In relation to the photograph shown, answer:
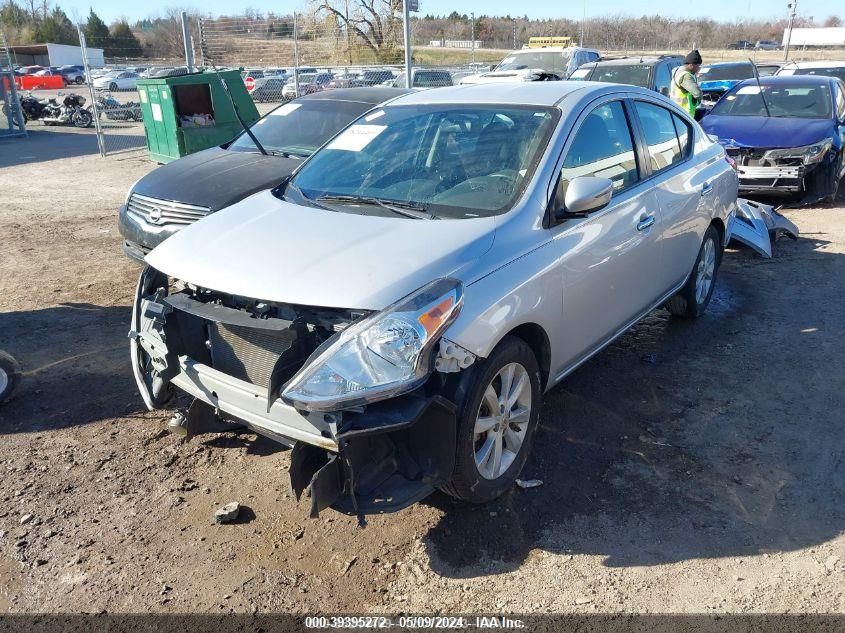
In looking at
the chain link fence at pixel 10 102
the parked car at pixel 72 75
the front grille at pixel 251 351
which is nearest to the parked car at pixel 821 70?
the front grille at pixel 251 351

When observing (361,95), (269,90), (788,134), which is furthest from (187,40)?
(269,90)

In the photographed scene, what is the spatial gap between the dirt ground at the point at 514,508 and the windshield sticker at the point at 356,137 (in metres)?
1.86

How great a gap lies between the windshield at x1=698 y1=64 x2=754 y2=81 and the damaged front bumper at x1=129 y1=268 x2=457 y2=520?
18.1 meters

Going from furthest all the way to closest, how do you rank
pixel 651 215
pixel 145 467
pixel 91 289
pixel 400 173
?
pixel 91 289 → pixel 651 215 → pixel 400 173 → pixel 145 467

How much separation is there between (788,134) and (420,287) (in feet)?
27.3

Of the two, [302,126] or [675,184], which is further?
[302,126]

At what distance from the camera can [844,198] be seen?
33.4ft

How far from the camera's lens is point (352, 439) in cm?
261

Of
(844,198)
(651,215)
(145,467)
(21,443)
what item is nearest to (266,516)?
(145,467)

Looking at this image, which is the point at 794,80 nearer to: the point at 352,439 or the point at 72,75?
the point at 352,439

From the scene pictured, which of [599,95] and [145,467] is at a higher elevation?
[599,95]

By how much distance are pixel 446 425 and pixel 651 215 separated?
7.25 ft

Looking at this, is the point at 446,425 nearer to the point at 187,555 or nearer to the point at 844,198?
the point at 187,555

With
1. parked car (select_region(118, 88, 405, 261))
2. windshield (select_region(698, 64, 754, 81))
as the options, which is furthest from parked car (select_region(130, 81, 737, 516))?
windshield (select_region(698, 64, 754, 81))
